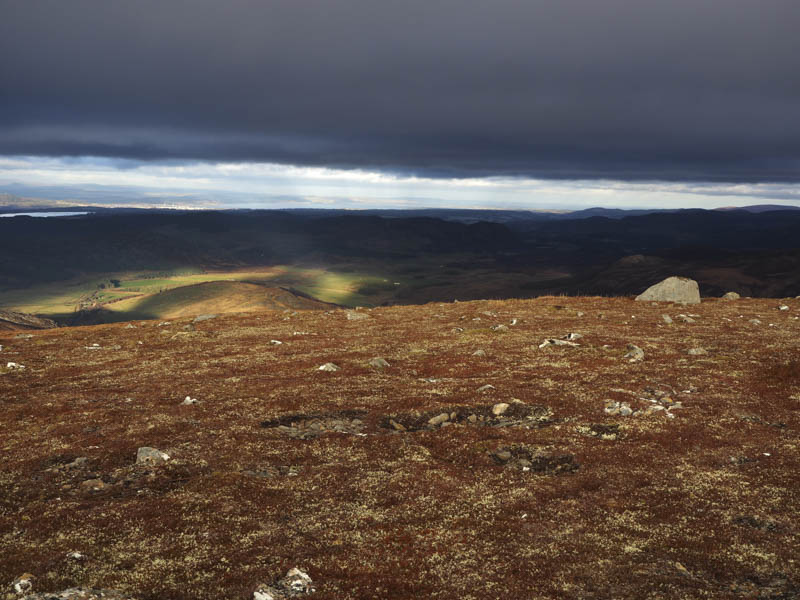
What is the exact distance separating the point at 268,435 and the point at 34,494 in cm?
831

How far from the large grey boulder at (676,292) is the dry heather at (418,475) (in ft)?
90.1

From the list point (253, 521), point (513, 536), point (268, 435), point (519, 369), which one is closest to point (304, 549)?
point (253, 521)

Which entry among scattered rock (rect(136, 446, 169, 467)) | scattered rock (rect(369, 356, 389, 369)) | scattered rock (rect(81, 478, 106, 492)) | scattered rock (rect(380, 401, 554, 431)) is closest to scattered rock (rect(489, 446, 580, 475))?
scattered rock (rect(380, 401, 554, 431))

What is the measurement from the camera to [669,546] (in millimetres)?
13258

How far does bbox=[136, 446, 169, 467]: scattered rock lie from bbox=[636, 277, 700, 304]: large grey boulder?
61135mm

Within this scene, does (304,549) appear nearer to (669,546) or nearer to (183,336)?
(669,546)

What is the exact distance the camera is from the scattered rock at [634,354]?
1297 inches

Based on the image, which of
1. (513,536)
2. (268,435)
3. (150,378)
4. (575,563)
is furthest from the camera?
(150,378)

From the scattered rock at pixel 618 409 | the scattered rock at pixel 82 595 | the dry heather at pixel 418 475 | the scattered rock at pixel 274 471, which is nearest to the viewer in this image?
the scattered rock at pixel 82 595

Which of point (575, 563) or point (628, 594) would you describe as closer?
point (628, 594)

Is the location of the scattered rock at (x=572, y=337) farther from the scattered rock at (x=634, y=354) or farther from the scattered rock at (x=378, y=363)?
the scattered rock at (x=378, y=363)

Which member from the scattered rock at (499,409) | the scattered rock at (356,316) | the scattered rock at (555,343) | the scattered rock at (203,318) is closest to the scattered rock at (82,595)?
the scattered rock at (499,409)

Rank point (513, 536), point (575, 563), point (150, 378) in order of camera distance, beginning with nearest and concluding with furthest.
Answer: point (575, 563) < point (513, 536) < point (150, 378)

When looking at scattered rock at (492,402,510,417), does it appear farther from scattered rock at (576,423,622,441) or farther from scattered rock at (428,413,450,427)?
scattered rock at (576,423,622,441)
